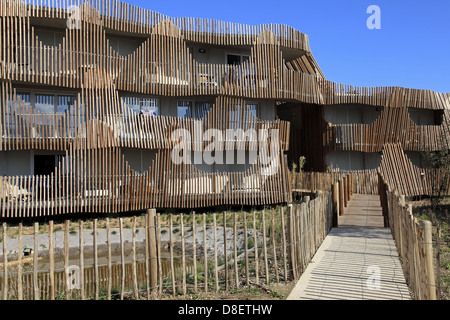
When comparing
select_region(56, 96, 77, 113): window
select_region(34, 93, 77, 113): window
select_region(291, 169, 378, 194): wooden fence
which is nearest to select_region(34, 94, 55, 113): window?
select_region(34, 93, 77, 113): window

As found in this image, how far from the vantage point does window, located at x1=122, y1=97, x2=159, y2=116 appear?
20875 millimetres

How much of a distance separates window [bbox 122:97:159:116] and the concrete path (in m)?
11.9

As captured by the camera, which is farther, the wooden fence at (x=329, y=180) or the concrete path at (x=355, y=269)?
the wooden fence at (x=329, y=180)

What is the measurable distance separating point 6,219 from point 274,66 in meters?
15.0

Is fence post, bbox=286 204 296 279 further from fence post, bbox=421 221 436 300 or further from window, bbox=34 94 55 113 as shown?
window, bbox=34 94 55 113

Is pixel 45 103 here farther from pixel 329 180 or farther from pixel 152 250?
pixel 329 180

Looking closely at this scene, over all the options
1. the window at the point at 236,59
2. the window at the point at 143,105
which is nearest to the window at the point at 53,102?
the window at the point at 143,105

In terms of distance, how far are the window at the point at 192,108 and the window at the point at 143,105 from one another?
Answer: 1312mm

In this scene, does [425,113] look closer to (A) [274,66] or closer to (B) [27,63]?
(A) [274,66]

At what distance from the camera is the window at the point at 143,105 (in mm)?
20875

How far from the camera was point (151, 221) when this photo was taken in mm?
7723

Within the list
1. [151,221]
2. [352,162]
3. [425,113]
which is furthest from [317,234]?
[425,113]

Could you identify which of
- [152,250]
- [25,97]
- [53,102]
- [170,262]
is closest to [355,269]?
[170,262]

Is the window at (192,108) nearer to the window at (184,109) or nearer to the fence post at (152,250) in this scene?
the window at (184,109)
